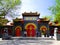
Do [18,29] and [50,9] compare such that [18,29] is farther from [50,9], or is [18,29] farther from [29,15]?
[50,9]

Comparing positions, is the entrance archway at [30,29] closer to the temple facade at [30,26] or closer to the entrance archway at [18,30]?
the temple facade at [30,26]

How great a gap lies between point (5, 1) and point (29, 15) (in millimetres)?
6111

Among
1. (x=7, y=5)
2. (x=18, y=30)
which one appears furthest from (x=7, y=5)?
(x=18, y=30)

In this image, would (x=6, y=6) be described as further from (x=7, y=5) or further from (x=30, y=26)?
(x=30, y=26)

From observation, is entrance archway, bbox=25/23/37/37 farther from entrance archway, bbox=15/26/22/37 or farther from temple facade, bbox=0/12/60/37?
entrance archway, bbox=15/26/22/37

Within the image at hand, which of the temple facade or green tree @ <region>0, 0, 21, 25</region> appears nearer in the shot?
green tree @ <region>0, 0, 21, 25</region>

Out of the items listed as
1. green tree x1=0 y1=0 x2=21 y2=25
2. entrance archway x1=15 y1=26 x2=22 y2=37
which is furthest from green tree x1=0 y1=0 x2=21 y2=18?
entrance archway x1=15 y1=26 x2=22 y2=37

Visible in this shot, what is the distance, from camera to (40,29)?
31.8m

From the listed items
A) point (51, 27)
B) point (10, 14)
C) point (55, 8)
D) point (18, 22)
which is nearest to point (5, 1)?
point (10, 14)

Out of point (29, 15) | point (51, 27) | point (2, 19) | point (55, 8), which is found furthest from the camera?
point (51, 27)

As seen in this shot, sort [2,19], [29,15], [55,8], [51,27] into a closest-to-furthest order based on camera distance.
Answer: [2,19] → [55,8] → [29,15] → [51,27]

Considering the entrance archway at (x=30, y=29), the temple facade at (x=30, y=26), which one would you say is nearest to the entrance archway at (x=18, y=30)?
the temple facade at (x=30, y=26)

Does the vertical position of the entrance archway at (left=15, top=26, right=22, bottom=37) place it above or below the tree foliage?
below

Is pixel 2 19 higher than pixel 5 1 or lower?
lower
